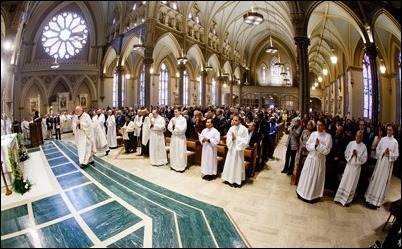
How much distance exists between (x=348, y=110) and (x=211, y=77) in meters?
13.8

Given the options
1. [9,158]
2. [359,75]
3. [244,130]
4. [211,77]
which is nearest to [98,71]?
[9,158]

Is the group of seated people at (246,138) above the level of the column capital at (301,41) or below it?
below

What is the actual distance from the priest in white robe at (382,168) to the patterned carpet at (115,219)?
2.49m

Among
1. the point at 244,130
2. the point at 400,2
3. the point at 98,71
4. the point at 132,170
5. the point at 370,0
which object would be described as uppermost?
the point at 370,0

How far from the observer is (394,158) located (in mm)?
3412

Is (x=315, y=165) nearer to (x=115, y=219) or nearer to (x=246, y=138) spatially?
(x=246, y=138)

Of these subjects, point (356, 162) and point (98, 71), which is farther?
point (356, 162)

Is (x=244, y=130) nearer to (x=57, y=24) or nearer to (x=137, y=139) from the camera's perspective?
(x=57, y=24)

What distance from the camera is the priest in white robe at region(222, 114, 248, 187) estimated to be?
565 cm

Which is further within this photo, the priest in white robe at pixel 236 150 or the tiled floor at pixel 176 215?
the priest in white robe at pixel 236 150

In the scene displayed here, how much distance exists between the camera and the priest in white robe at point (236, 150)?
5.65 metres

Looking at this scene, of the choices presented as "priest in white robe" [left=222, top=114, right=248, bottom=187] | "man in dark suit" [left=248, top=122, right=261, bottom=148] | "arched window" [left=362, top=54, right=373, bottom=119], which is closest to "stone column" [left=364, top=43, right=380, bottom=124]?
"arched window" [left=362, top=54, right=373, bottom=119]

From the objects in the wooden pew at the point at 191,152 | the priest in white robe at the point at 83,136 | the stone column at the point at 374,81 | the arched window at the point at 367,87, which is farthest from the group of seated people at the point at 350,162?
the arched window at the point at 367,87

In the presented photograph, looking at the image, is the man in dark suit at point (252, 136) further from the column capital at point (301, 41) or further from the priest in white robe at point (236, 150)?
the column capital at point (301, 41)
